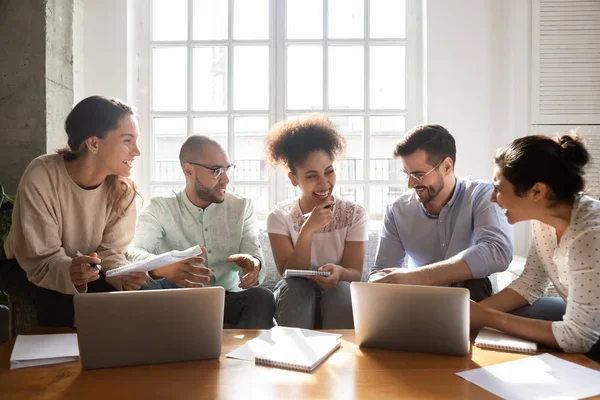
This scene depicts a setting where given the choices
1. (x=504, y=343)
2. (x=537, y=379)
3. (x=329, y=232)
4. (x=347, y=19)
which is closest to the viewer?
(x=537, y=379)

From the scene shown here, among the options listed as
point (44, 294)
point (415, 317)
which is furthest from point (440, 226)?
point (44, 294)

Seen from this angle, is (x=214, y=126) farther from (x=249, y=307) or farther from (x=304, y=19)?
(x=249, y=307)

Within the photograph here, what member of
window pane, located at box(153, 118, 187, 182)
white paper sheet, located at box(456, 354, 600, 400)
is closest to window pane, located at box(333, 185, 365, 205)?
window pane, located at box(153, 118, 187, 182)

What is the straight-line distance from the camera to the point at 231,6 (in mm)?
3311

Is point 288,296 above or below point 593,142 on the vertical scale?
below

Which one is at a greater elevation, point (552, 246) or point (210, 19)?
point (210, 19)

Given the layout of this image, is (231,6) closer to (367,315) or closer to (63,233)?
(63,233)

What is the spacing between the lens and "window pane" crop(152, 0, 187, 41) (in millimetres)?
3375

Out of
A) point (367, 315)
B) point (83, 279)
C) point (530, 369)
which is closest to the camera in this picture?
point (530, 369)

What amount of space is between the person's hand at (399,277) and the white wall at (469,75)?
129 centimetres

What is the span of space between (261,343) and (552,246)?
3.29ft

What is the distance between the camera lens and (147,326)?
4.24 feet

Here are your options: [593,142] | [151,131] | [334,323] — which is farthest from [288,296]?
[593,142]

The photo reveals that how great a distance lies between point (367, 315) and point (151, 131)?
2410 mm
